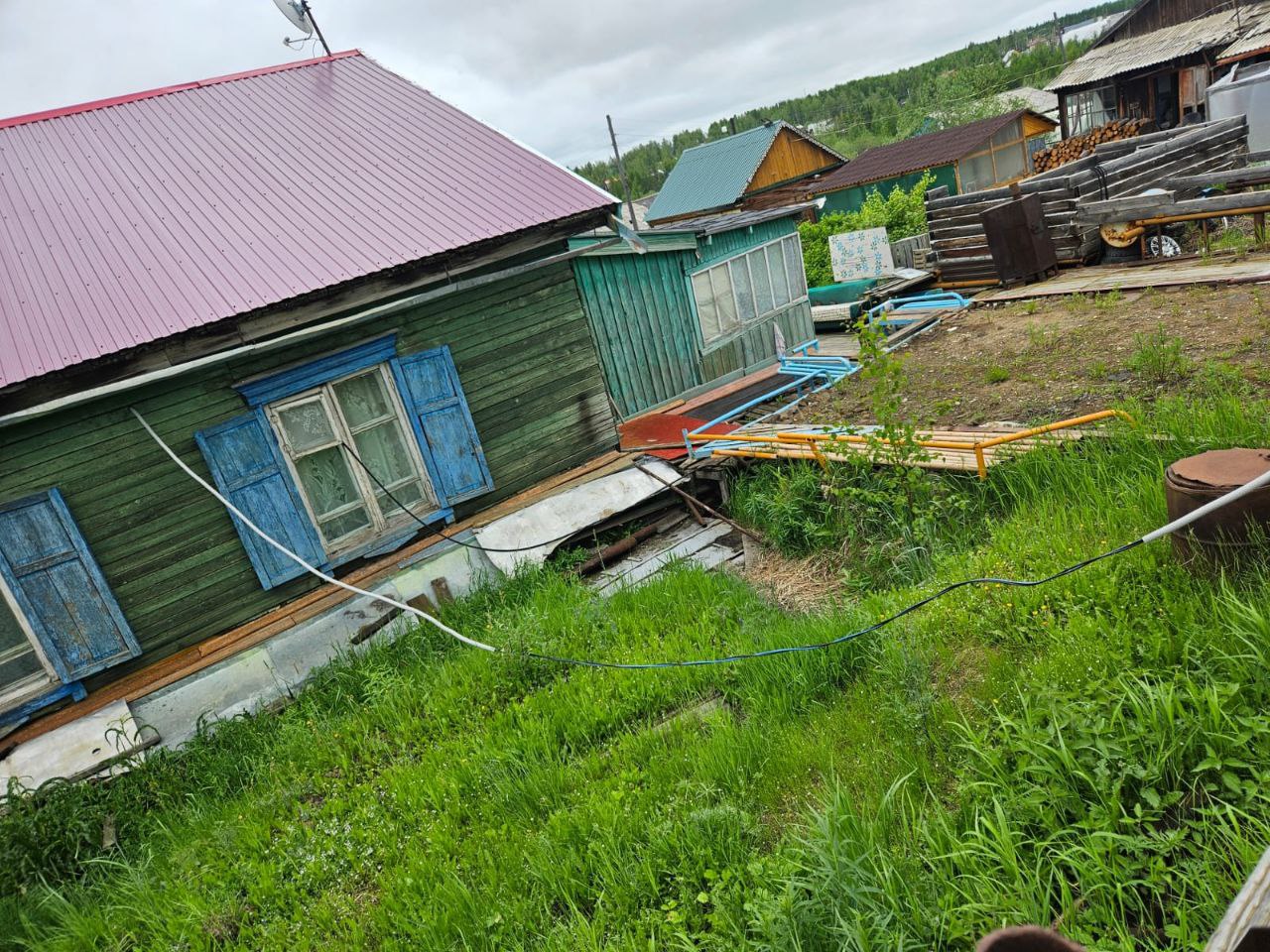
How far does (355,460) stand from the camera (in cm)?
782

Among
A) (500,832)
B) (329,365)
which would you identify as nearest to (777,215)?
(329,365)

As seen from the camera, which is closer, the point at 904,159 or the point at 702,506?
the point at 702,506

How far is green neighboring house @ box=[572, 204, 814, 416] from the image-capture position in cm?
1126

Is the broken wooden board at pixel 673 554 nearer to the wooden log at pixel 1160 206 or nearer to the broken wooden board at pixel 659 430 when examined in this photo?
the broken wooden board at pixel 659 430

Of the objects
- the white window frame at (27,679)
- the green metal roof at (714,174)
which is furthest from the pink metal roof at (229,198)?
the green metal roof at (714,174)

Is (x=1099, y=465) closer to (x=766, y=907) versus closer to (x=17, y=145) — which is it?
(x=766, y=907)

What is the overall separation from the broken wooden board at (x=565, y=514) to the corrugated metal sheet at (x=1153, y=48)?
27739mm

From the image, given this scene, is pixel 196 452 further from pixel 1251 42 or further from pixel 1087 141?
pixel 1251 42

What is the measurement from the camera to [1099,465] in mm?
5180

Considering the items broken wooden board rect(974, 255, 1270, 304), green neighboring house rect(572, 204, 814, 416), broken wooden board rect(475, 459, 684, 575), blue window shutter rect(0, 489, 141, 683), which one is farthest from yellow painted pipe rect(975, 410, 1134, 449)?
blue window shutter rect(0, 489, 141, 683)

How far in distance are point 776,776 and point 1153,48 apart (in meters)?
33.9

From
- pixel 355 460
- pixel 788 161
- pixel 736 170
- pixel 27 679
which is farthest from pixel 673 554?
pixel 788 161

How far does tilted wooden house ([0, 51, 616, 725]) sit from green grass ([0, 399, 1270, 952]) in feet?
5.50

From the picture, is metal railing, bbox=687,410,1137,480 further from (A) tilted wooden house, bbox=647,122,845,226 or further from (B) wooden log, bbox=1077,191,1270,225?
(A) tilted wooden house, bbox=647,122,845,226
